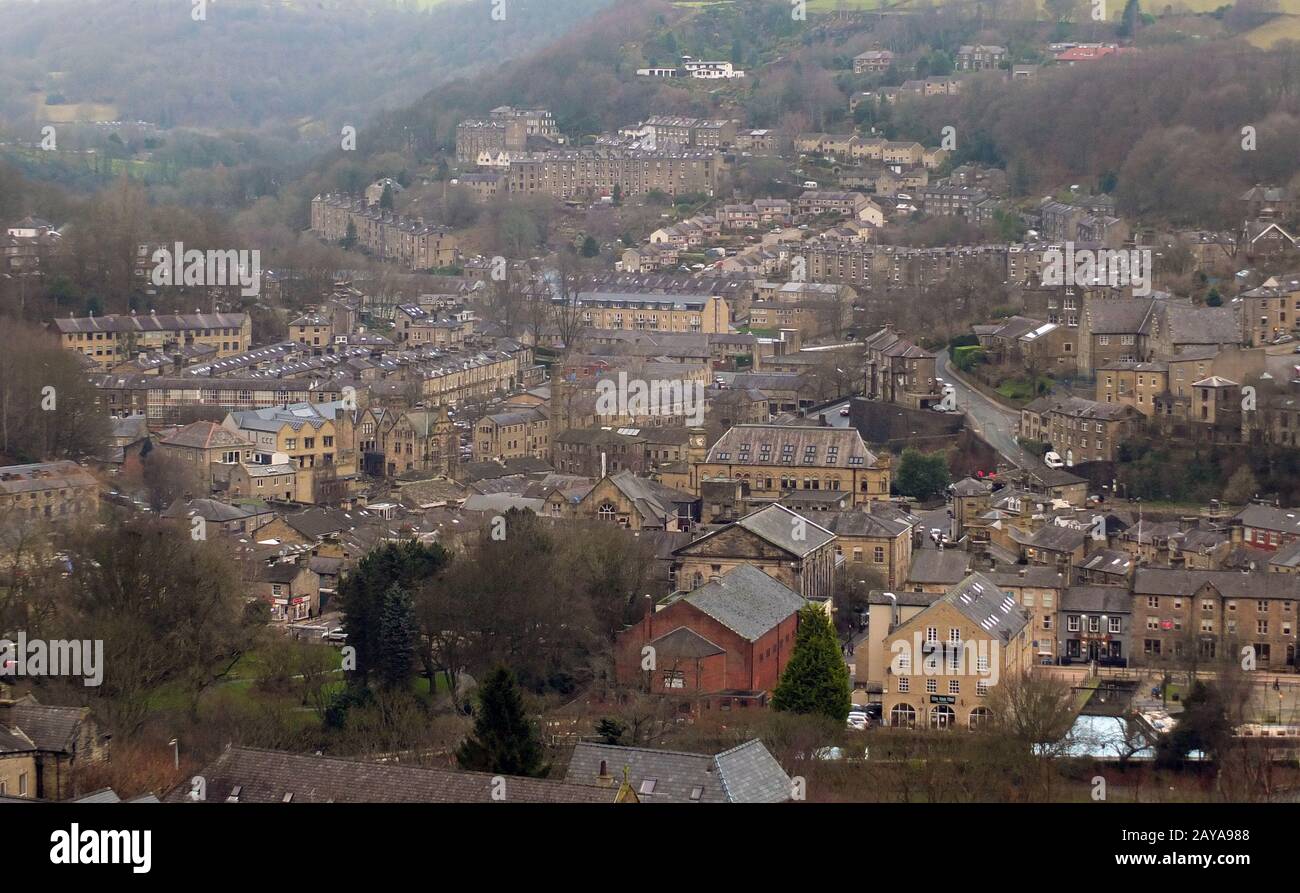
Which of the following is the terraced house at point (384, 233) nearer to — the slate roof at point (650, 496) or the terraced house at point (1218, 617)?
the slate roof at point (650, 496)

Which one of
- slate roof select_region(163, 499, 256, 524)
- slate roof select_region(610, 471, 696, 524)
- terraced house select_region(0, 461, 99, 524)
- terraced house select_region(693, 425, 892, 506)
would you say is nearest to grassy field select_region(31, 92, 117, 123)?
terraced house select_region(0, 461, 99, 524)

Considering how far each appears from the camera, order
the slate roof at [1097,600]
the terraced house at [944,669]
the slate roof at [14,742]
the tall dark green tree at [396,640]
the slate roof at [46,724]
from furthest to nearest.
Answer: the slate roof at [1097,600] < the tall dark green tree at [396,640] < the terraced house at [944,669] < the slate roof at [46,724] < the slate roof at [14,742]

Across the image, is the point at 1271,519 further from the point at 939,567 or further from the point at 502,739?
the point at 502,739

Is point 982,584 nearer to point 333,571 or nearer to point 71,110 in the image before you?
point 333,571

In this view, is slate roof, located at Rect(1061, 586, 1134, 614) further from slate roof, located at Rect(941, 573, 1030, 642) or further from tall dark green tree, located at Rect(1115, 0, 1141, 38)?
tall dark green tree, located at Rect(1115, 0, 1141, 38)

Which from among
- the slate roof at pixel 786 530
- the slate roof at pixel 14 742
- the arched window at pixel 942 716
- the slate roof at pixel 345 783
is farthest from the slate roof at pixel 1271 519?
the slate roof at pixel 14 742
